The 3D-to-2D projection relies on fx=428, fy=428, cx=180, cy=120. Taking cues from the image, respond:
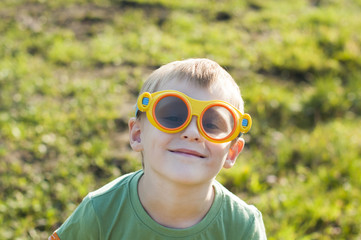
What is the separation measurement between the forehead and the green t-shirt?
0.48m

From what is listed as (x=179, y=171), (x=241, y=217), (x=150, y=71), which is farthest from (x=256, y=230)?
(x=150, y=71)

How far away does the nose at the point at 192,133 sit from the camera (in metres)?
1.67

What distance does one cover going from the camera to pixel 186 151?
5.55 ft

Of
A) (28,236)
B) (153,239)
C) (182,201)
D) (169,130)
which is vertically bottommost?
(28,236)

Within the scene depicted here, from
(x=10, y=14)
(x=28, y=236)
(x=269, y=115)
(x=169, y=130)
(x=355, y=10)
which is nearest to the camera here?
(x=169, y=130)

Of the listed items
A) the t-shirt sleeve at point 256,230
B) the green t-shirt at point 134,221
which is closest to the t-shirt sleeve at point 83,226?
the green t-shirt at point 134,221

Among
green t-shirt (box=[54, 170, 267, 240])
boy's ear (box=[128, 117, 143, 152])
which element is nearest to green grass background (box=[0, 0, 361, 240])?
green t-shirt (box=[54, 170, 267, 240])

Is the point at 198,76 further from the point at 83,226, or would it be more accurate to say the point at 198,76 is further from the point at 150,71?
the point at 150,71

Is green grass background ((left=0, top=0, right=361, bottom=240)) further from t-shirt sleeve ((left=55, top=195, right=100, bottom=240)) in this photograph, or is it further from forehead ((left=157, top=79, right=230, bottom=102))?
forehead ((left=157, top=79, right=230, bottom=102))

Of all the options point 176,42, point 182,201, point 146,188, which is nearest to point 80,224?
point 146,188

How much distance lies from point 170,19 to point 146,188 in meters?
4.27

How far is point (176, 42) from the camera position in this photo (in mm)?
5180

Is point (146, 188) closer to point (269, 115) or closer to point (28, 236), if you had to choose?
point (28, 236)

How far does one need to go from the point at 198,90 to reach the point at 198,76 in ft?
0.20
